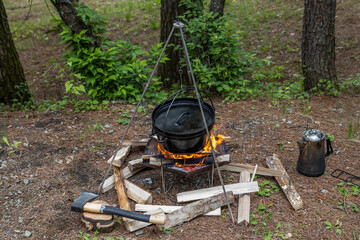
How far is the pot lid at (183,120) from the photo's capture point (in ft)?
11.1

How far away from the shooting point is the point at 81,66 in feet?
18.4

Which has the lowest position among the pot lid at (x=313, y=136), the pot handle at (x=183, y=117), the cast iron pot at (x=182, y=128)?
the pot lid at (x=313, y=136)

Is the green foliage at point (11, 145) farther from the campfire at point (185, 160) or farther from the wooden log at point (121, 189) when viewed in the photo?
the campfire at point (185, 160)

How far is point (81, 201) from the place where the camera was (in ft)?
10.5

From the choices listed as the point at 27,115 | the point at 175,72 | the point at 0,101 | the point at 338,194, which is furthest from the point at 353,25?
the point at 0,101

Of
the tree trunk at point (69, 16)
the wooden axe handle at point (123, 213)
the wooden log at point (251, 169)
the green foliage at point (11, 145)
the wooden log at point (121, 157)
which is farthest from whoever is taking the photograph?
the tree trunk at point (69, 16)

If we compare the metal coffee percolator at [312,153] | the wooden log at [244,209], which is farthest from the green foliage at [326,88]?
the wooden log at [244,209]

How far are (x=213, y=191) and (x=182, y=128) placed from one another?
0.81m

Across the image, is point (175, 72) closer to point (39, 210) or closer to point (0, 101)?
point (0, 101)

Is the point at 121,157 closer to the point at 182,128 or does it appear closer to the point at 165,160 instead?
the point at 165,160

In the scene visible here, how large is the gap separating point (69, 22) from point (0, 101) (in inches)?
79.0

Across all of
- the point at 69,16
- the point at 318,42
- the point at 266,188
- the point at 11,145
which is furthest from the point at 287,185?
the point at 69,16

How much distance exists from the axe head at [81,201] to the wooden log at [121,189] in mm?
271

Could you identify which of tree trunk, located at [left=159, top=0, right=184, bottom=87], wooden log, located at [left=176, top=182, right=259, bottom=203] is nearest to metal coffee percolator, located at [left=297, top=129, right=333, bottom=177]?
wooden log, located at [left=176, top=182, right=259, bottom=203]
